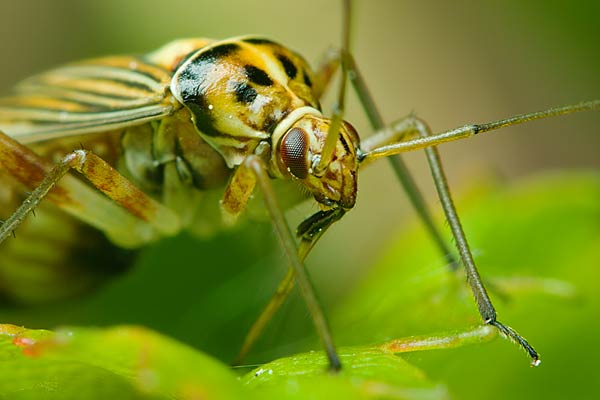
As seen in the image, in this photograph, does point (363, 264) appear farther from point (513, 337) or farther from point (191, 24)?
point (513, 337)

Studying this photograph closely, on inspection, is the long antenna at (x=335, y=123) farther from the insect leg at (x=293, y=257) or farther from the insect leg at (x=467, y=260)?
the insect leg at (x=467, y=260)

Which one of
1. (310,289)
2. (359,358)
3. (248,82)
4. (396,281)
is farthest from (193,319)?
(359,358)

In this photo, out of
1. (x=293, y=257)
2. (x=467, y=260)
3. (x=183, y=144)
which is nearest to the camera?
(x=293, y=257)

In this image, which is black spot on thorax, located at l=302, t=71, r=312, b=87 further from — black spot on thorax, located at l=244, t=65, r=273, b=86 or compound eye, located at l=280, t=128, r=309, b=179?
compound eye, located at l=280, t=128, r=309, b=179

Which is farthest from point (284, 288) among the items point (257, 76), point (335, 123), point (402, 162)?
point (402, 162)

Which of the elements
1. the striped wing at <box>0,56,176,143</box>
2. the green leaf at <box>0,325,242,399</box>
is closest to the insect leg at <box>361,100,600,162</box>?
the striped wing at <box>0,56,176,143</box>

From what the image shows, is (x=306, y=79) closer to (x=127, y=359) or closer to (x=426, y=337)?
(x=426, y=337)

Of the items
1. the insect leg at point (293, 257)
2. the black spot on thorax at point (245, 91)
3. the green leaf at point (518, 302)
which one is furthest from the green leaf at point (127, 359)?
the black spot on thorax at point (245, 91)
